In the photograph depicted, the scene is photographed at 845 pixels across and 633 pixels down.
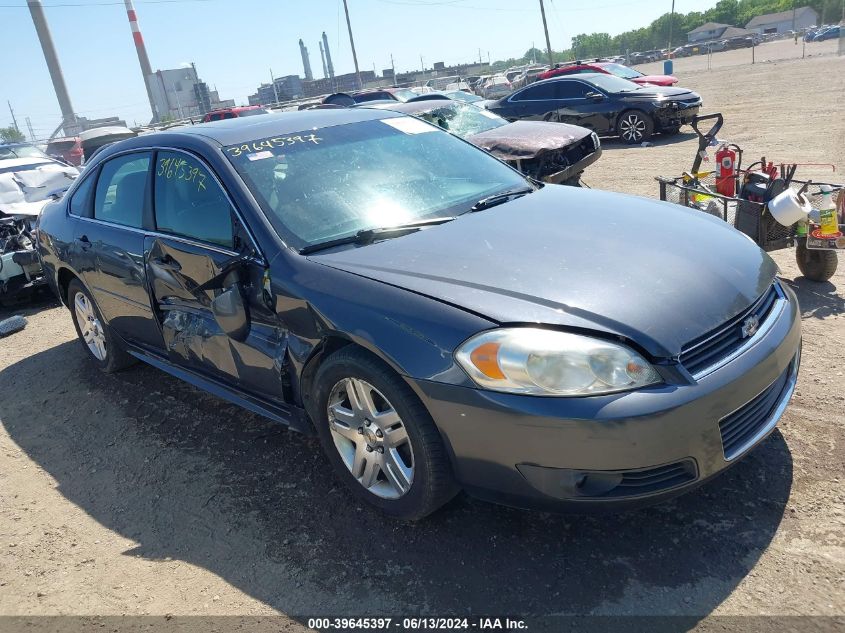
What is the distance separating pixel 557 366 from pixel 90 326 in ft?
13.0

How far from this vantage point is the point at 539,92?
15750 mm

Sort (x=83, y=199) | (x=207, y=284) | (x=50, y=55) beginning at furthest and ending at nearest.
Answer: (x=50, y=55)
(x=83, y=199)
(x=207, y=284)

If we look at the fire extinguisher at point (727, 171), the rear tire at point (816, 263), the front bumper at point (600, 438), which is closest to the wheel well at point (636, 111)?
the fire extinguisher at point (727, 171)

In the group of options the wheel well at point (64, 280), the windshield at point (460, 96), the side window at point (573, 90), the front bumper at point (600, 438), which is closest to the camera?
the front bumper at point (600, 438)

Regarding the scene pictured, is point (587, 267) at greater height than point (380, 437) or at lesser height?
greater

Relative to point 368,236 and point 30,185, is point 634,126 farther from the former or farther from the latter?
point 368,236

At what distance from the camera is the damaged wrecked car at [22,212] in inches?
278

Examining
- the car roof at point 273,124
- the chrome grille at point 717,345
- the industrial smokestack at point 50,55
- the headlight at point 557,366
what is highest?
the industrial smokestack at point 50,55

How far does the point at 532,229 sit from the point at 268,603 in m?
1.92

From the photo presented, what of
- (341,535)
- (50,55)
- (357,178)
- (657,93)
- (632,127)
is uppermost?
(50,55)

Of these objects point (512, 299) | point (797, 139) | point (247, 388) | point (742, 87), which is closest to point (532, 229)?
point (512, 299)

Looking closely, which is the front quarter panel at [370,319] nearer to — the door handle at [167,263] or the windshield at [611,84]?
the door handle at [167,263]

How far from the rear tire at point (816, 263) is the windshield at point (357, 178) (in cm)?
242

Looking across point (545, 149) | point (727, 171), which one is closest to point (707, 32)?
point (545, 149)
